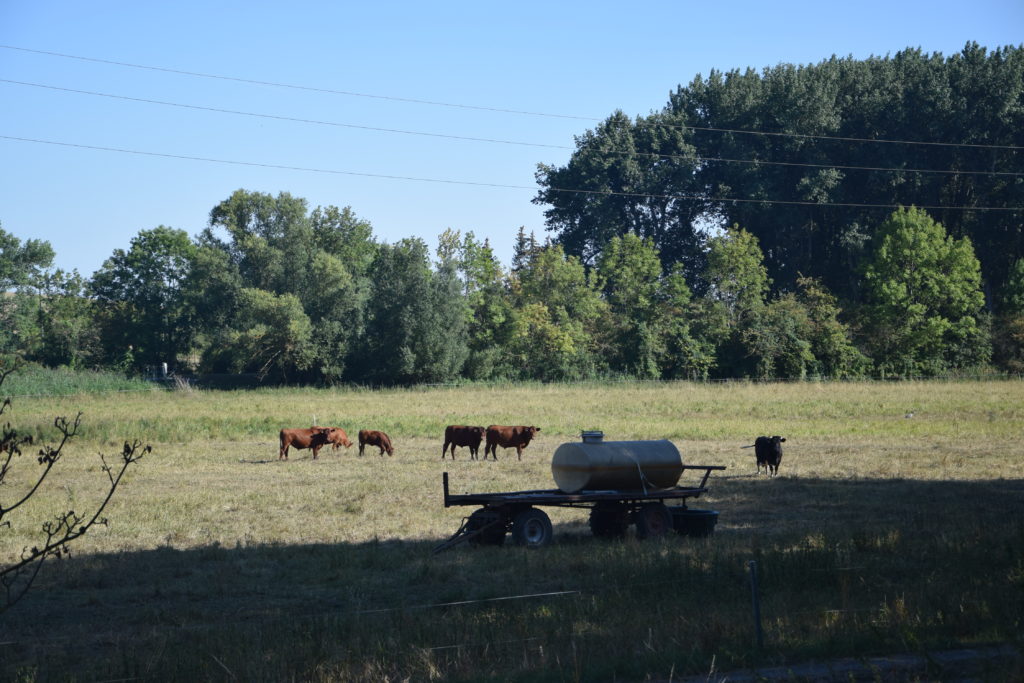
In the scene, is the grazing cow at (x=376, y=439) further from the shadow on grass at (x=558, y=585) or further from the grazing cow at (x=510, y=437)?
the shadow on grass at (x=558, y=585)

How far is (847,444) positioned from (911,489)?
9.45 metres

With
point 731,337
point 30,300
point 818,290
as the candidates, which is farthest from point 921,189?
point 30,300

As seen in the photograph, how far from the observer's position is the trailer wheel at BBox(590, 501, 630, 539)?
51.7 ft

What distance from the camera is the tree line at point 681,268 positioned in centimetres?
6819

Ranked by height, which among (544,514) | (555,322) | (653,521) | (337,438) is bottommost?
(653,521)

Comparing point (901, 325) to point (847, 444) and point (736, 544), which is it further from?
point (736, 544)

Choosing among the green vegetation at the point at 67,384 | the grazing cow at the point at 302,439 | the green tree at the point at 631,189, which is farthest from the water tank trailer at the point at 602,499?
the green tree at the point at 631,189

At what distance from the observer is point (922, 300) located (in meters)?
70.5

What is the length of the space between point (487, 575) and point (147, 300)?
3147 inches

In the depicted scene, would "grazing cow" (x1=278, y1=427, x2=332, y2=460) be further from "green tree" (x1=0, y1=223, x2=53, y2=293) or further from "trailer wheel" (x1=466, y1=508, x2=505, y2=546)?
"green tree" (x1=0, y1=223, x2=53, y2=293)

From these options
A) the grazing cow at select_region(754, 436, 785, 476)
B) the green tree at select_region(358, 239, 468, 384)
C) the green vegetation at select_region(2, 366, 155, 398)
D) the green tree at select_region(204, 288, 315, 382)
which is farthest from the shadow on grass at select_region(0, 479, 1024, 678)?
the green tree at select_region(204, 288, 315, 382)

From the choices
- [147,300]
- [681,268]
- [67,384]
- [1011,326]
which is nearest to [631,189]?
[681,268]

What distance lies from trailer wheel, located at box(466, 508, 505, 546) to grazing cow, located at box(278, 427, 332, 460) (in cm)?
1417

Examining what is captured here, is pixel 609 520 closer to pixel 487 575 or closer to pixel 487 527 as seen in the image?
pixel 487 527
